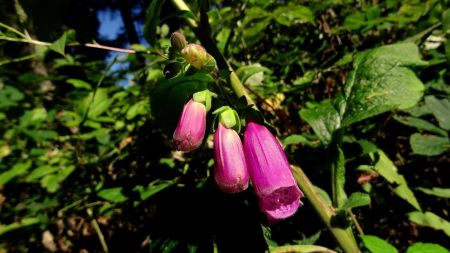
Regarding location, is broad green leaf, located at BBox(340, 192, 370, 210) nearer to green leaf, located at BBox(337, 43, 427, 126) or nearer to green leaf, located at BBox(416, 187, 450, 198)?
green leaf, located at BBox(337, 43, 427, 126)

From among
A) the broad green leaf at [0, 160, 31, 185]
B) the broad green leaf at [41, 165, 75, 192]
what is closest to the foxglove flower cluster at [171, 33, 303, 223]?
the broad green leaf at [41, 165, 75, 192]

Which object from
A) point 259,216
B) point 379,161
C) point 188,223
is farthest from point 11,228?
point 379,161

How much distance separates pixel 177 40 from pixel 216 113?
171mm

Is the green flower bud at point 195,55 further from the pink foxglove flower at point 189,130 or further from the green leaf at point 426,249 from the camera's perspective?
the green leaf at point 426,249

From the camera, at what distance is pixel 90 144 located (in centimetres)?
190

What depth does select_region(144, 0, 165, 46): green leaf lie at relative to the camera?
923 mm

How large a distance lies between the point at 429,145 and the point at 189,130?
0.83 metres

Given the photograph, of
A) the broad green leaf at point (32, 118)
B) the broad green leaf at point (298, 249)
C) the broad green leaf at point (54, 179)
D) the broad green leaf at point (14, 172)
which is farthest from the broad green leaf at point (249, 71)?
the broad green leaf at point (32, 118)

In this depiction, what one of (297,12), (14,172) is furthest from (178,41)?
(14,172)

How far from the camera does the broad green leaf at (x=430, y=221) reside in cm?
112

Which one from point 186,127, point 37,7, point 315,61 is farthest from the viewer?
point 315,61

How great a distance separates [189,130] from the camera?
0.72 m

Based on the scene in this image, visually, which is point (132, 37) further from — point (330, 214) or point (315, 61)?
point (330, 214)

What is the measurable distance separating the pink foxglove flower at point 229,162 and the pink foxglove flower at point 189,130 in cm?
4
